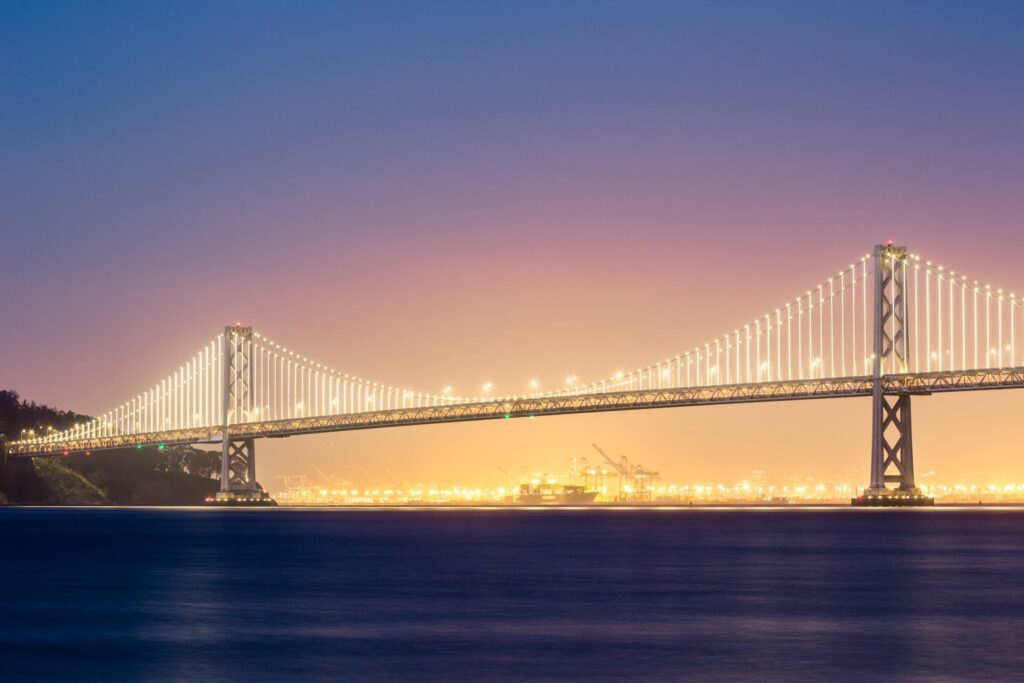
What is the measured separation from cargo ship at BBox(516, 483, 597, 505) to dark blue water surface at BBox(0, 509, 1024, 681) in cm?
12625

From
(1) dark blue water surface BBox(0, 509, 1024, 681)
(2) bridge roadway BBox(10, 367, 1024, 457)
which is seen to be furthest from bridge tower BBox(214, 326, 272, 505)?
(1) dark blue water surface BBox(0, 509, 1024, 681)

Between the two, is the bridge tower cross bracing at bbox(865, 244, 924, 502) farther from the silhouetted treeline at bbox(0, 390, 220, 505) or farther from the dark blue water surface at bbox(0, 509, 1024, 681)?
the silhouetted treeline at bbox(0, 390, 220, 505)

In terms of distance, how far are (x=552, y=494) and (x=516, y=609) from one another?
154m

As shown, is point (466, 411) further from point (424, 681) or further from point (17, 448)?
point (424, 681)

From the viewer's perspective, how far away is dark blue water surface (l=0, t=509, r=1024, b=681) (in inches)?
902

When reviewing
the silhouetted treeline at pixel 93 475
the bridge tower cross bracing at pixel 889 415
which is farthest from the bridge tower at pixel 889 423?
the silhouetted treeline at pixel 93 475

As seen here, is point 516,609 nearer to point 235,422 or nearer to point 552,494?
point 235,422

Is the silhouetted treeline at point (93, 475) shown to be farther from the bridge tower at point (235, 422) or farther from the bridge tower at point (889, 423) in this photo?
the bridge tower at point (889, 423)

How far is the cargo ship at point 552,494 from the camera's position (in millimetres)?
182500

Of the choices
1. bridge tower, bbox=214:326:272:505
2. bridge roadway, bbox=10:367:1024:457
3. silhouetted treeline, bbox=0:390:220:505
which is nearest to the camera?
bridge roadway, bbox=10:367:1024:457

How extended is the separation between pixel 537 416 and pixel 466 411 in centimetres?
414

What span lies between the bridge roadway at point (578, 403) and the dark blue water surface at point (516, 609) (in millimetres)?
21323

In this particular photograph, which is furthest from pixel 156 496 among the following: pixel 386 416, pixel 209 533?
pixel 209 533

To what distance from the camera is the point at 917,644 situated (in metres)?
24.9
